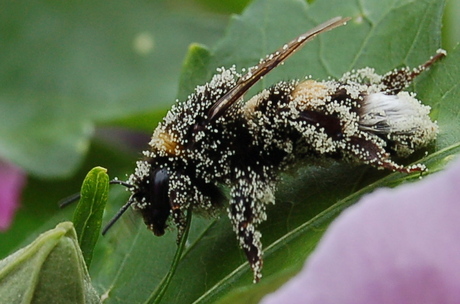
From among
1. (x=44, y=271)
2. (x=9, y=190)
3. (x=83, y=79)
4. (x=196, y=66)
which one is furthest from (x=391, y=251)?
(x=83, y=79)

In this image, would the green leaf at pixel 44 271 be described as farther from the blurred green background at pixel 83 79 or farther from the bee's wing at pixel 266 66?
the blurred green background at pixel 83 79

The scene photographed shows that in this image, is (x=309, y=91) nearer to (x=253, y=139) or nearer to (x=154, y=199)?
(x=253, y=139)

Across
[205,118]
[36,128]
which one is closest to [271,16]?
[205,118]

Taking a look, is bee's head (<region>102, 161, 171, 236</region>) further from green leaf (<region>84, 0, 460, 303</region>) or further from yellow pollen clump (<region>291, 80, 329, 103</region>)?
yellow pollen clump (<region>291, 80, 329, 103</region>)

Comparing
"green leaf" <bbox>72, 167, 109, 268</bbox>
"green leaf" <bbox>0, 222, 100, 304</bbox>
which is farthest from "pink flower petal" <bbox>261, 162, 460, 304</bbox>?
"green leaf" <bbox>72, 167, 109, 268</bbox>

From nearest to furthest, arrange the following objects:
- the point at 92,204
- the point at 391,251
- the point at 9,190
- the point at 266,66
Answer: the point at 391,251 → the point at 92,204 → the point at 266,66 → the point at 9,190

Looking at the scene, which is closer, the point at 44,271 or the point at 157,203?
the point at 44,271

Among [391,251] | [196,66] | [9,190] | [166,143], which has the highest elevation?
[9,190]
